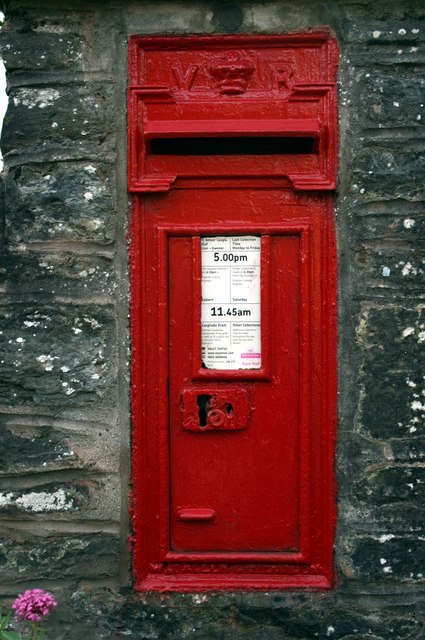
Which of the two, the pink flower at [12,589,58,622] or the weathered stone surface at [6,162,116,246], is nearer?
the pink flower at [12,589,58,622]

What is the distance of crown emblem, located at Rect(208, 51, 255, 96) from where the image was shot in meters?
2.57

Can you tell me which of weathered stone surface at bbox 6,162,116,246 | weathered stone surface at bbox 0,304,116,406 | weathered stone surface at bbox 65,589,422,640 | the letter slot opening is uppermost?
the letter slot opening

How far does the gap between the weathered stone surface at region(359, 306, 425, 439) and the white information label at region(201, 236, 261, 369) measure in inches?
15.8

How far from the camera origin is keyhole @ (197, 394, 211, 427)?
2.64 metres

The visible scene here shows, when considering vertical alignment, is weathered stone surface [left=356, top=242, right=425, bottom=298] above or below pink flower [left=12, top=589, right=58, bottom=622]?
above

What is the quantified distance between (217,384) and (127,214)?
2.29 ft

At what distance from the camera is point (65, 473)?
266 cm

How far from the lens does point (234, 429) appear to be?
2633 millimetres

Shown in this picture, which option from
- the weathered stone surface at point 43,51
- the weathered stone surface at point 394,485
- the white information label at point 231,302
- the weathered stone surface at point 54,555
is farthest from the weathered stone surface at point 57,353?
the weathered stone surface at point 394,485

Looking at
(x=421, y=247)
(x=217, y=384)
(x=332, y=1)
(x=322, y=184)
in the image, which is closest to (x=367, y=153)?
(x=322, y=184)

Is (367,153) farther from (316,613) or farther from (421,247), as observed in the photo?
(316,613)

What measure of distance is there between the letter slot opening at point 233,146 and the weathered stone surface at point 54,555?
1.42 metres

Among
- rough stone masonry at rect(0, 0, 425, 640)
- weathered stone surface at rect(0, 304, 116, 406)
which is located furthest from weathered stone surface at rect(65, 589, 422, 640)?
weathered stone surface at rect(0, 304, 116, 406)

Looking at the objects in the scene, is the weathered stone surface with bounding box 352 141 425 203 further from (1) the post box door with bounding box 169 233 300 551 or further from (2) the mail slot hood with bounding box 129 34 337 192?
(1) the post box door with bounding box 169 233 300 551
